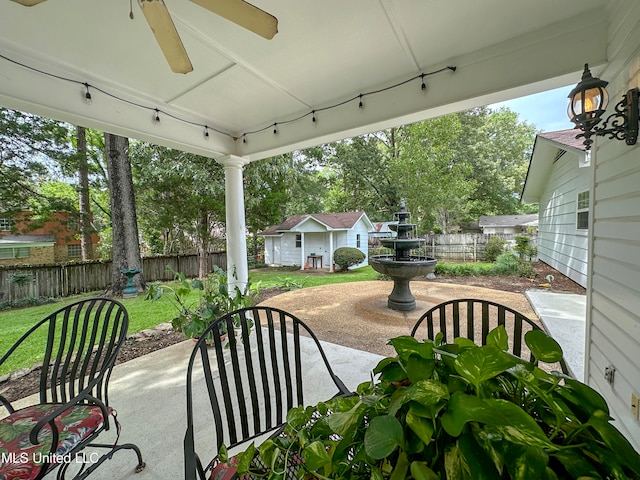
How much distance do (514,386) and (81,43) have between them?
2789 millimetres

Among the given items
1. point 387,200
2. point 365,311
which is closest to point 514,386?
point 365,311

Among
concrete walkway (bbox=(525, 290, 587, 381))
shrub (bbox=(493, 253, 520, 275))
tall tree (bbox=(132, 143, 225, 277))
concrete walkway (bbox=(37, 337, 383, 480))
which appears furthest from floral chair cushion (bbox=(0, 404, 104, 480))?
shrub (bbox=(493, 253, 520, 275))

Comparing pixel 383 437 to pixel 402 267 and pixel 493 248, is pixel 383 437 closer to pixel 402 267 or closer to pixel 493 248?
pixel 402 267

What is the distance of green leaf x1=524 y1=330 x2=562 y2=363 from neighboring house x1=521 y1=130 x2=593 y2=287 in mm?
4681

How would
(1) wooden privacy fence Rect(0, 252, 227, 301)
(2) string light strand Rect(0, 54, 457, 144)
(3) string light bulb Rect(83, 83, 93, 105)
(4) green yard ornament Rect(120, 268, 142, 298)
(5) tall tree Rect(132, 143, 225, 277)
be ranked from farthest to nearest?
(5) tall tree Rect(132, 143, 225, 277) → (4) green yard ornament Rect(120, 268, 142, 298) → (1) wooden privacy fence Rect(0, 252, 227, 301) → (3) string light bulb Rect(83, 83, 93, 105) → (2) string light strand Rect(0, 54, 457, 144)

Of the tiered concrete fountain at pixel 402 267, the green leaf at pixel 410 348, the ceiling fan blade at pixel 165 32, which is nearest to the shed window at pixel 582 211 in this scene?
the tiered concrete fountain at pixel 402 267

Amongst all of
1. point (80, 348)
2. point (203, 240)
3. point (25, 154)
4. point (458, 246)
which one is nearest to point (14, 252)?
point (25, 154)

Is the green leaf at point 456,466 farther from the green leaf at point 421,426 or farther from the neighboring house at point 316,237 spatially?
the neighboring house at point 316,237

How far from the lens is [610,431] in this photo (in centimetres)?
42

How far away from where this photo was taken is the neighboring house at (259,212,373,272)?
11.6 metres

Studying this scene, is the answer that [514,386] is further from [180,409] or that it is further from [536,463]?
[180,409]

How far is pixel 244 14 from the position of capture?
116 cm

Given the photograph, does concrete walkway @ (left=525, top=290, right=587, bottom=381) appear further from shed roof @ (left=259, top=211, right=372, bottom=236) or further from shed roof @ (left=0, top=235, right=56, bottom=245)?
shed roof @ (left=0, top=235, right=56, bottom=245)

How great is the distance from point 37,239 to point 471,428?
14.0 meters
